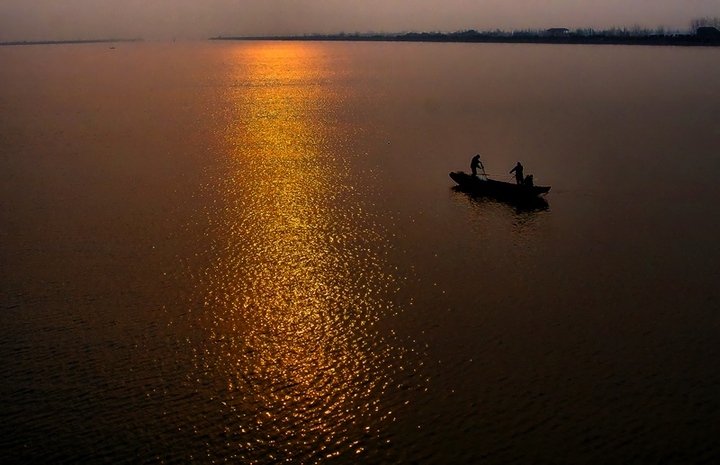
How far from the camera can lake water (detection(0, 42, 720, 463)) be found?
528 inches

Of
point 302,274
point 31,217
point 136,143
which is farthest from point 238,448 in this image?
point 136,143

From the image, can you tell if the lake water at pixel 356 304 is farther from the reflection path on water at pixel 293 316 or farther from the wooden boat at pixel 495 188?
the wooden boat at pixel 495 188

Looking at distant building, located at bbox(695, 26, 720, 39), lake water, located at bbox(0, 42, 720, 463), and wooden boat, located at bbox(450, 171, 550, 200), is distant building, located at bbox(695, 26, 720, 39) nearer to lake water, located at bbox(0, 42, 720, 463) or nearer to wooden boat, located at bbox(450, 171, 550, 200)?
lake water, located at bbox(0, 42, 720, 463)

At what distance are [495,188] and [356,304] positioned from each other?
507 inches

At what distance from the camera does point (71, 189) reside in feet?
102

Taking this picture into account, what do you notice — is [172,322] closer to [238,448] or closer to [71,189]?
[238,448]

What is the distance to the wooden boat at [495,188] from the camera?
28688 millimetres

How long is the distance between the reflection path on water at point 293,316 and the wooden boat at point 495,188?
16.5 feet

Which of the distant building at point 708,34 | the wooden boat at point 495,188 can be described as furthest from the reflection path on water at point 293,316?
the distant building at point 708,34

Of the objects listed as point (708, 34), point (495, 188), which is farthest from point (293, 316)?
point (708, 34)

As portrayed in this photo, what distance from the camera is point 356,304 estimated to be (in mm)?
19000

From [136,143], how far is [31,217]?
1719 cm

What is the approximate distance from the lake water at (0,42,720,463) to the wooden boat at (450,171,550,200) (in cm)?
69

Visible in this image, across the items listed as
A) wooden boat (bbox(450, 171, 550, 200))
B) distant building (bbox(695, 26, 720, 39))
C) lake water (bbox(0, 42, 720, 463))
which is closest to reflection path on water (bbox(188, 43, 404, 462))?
lake water (bbox(0, 42, 720, 463))
